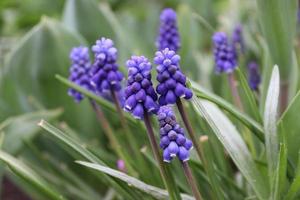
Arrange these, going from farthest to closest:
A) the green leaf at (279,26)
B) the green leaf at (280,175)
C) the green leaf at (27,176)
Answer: the green leaf at (279,26) → the green leaf at (27,176) → the green leaf at (280,175)

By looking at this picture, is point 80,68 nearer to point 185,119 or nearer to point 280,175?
point 185,119

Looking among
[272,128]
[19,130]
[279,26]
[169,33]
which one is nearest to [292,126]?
[272,128]

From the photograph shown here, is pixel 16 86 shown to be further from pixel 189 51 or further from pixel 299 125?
pixel 299 125

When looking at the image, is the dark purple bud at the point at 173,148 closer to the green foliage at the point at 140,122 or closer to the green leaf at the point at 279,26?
the green foliage at the point at 140,122

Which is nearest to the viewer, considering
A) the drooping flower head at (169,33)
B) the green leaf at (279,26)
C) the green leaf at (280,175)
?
the green leaf at (280,175)

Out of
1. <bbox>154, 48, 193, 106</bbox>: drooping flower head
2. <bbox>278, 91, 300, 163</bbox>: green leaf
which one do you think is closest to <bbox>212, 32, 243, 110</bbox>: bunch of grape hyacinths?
<bbox>278, 91, 300, 163</bbox>: green leaf

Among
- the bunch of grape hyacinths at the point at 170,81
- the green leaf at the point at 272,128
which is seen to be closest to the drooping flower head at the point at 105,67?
the bunch of grape hyacinths at the point at 170,81

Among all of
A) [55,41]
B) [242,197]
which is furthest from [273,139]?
[55,41]
